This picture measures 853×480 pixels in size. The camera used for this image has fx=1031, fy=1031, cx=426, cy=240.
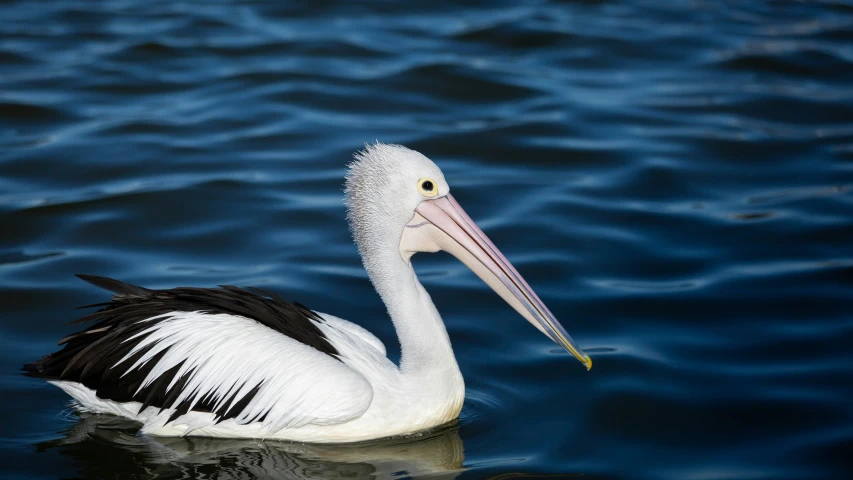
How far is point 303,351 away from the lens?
401 cm

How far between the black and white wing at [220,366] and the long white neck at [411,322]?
0.29 metres

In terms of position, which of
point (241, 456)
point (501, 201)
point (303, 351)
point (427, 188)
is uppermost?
point (501, 201)

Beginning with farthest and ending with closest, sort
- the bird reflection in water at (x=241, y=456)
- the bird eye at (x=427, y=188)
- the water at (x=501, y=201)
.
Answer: the water at (x=501, y=201) < the bird eye at (x=427, y=188) < the bird reflection in water at (x=241, y=456)

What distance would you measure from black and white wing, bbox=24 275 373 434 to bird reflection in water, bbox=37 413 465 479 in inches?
5.1

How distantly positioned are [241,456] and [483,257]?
125cm

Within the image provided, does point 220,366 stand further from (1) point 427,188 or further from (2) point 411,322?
(1) point 427,188

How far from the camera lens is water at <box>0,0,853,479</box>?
4.29 m

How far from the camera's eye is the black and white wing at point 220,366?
394 cm

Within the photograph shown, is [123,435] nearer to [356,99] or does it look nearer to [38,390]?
[38,390]

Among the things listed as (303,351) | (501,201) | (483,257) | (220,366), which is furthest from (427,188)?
(501,201)

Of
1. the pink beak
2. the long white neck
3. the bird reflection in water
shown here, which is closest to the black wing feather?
the bird reflection in water

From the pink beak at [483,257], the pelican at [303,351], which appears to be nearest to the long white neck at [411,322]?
the pelican at [303,351]

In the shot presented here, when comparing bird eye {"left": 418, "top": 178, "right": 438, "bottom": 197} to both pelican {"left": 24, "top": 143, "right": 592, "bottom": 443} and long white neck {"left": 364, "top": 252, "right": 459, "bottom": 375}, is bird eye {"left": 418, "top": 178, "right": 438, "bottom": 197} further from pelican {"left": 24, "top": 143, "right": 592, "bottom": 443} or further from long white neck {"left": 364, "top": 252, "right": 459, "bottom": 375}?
long white neck {"left": 364, "top": 252, "right": 459, "bottom": 375}

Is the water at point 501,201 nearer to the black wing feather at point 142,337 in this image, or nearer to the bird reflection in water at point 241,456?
the bird reflection in water at point 241,456
